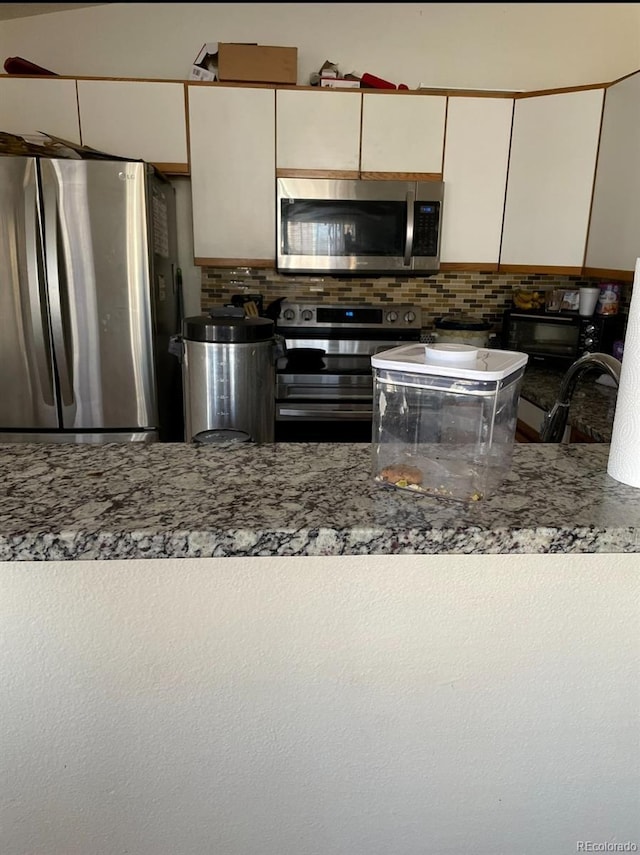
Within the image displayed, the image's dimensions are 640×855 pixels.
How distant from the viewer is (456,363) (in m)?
0.73

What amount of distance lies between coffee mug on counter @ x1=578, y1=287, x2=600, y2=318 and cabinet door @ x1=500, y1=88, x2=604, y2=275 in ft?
0.32

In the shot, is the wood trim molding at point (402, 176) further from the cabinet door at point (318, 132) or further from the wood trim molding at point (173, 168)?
the wood trim molding at point (173, 168)

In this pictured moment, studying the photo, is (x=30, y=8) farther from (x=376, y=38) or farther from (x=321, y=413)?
(x=321, y=413)

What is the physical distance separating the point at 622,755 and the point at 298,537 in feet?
1.93

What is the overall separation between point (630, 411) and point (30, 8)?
3.21m

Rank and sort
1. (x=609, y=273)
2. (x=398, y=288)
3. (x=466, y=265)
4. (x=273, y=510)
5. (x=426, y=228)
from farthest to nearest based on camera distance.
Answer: (x=398, y=288)
(x=466, y=265)
(x=426, y=228)
(x=609, y=273)
(x=273, y=510)

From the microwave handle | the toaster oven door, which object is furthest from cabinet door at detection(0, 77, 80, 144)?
the toaster oven door

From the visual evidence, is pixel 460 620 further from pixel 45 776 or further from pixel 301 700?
pixel 45 776

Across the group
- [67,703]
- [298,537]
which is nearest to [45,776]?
[67,703]

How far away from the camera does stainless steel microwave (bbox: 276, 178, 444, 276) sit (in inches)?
105

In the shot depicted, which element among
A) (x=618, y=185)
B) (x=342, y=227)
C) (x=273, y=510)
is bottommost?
(x=273, y=510)

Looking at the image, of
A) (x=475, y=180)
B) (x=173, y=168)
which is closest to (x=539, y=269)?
(x=475, y=180)

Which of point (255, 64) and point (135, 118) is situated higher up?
point (255, 64)

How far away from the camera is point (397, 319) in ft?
9.64
